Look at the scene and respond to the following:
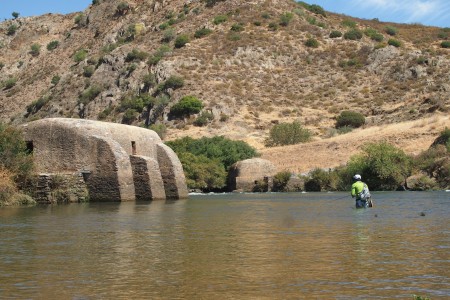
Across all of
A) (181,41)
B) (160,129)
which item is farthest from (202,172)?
(181,41)

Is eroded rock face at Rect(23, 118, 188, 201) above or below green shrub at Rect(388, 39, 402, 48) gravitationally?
below

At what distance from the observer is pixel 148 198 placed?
2806cm

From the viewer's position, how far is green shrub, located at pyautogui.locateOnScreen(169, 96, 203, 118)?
63.1 metres

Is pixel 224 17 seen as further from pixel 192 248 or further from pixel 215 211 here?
pixel 192 248

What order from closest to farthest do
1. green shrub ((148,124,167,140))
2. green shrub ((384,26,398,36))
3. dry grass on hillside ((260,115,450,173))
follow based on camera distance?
dry grass on hillside ((260,115,450,173))
green shrub ((148,124,167,140))
green shrub ((384,26,398,36))

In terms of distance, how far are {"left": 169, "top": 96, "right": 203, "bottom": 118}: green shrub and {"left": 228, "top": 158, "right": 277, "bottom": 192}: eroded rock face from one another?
2079cm

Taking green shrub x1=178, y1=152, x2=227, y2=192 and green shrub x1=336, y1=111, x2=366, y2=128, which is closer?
green shrub x1=178, y1=152, x2=227, y2=192

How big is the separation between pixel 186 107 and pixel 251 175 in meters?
22.8

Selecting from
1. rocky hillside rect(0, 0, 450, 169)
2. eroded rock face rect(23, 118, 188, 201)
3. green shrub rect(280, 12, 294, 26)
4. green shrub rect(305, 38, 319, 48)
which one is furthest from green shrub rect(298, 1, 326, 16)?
eroded rock face rect(23, 118, 188, 201)

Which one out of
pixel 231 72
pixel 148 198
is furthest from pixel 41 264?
pixel 231 72

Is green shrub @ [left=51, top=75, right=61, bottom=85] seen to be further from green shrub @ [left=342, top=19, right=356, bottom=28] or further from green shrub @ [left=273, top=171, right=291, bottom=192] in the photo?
green shrub @ [left=273, top=171, right=291, bottom=192]

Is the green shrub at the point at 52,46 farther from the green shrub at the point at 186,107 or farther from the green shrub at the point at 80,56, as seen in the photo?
the green shrub at the point at 186,107

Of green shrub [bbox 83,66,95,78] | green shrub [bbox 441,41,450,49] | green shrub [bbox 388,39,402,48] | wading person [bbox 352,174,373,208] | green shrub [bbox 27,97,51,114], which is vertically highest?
green shrub [bbox 388,39,402,48]

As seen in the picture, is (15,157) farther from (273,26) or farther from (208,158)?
(273,26)
